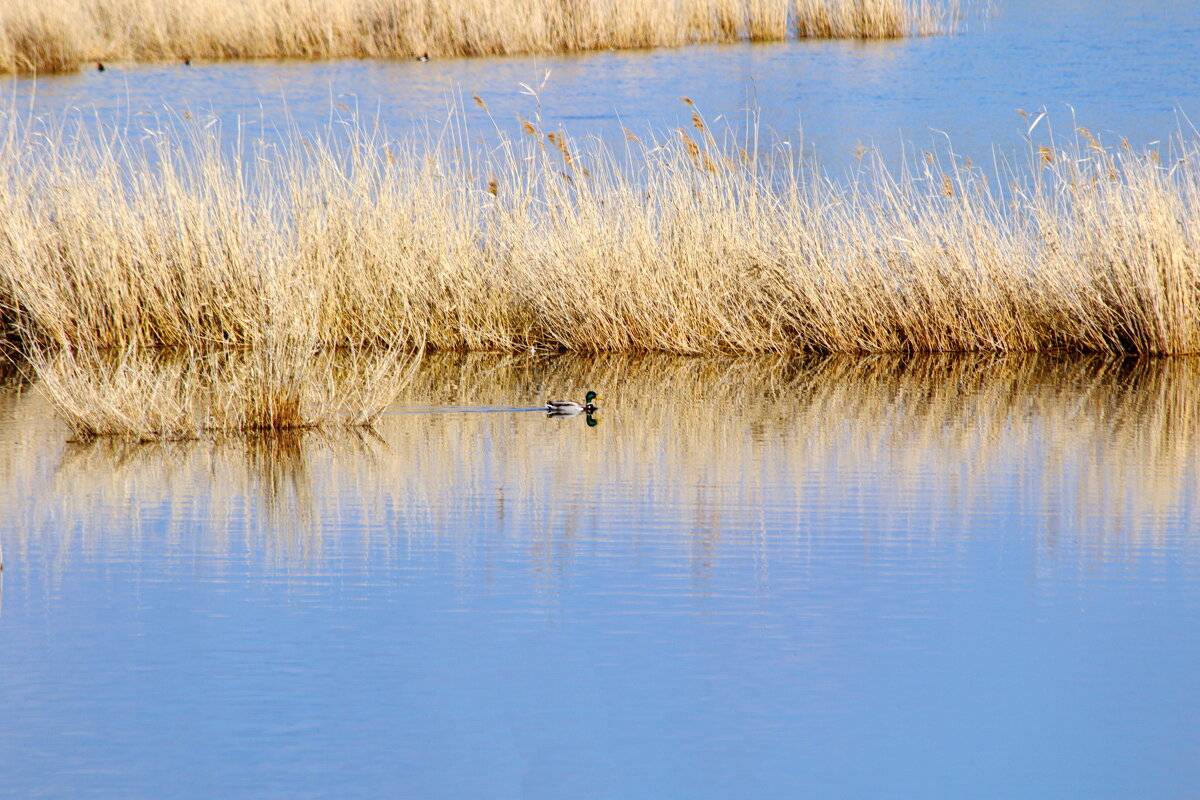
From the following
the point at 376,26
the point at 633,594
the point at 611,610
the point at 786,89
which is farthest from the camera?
the point at 376,26

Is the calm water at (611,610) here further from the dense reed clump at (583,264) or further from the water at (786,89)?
the water at (786,89)

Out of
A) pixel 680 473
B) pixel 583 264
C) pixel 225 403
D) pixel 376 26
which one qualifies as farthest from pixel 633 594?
pixel 376 26

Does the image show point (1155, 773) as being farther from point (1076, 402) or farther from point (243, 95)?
point (243, 95)

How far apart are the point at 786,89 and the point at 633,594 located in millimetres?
16421

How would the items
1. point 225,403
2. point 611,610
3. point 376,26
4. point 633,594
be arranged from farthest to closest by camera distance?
point 376,26, point 225,403, point 633,594, point 611,610

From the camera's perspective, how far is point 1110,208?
9391 millimetres

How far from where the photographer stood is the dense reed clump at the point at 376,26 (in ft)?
78.1

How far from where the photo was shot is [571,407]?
793 centimetres

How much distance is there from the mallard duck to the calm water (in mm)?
227

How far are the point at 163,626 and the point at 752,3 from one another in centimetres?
2175

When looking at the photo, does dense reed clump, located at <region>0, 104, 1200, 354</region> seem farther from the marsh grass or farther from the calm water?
the calm water

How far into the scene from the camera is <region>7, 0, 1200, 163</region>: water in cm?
1750

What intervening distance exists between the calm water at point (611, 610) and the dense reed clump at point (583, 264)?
6.57ft

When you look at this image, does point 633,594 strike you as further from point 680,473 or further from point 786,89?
point 786,89
